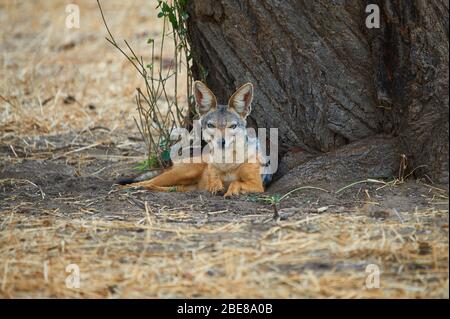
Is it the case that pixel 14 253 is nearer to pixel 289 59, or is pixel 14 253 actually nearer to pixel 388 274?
pixel 388 274

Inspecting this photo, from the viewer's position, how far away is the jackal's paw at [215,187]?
260 inches

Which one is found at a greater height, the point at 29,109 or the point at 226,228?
the point at 29,109

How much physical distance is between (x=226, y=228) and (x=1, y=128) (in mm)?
4746

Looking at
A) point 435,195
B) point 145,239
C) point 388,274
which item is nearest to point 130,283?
point 145,239

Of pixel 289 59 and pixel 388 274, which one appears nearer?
pixel 388 274

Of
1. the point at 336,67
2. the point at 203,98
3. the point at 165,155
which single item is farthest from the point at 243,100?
the point at 165,155

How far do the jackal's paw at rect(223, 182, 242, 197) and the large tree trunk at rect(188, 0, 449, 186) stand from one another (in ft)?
1.83

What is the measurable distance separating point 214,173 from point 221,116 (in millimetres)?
595

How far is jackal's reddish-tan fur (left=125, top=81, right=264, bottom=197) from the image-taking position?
6574mm

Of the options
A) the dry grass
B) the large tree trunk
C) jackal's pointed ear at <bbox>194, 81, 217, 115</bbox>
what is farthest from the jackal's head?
the dry grass

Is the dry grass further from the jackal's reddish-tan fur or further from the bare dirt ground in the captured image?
the jackal's reddish-tan fur
